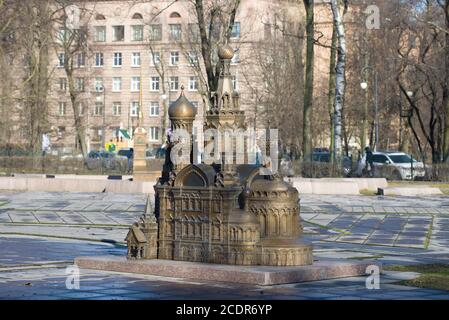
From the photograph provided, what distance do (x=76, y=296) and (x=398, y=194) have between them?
2859 centimetres

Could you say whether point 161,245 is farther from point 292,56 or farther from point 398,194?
point 292,56

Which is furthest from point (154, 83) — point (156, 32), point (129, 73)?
point (156, 32)

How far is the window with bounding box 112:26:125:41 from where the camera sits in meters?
98.1

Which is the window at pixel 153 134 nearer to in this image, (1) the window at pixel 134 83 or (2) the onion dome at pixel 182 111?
(1) the window at pixel 134 83

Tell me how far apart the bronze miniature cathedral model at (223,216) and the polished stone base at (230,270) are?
285mm

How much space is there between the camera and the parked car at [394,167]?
167 feet

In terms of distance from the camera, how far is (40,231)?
2620cm

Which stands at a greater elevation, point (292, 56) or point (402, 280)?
point (292, 56)

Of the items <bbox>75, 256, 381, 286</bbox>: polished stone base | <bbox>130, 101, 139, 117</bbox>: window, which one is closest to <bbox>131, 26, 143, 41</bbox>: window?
<bbox>130, 101, 139, 117</bbox>: window

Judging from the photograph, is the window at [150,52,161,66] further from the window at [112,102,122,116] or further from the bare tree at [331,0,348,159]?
the bare tree at [331,0,348,159]

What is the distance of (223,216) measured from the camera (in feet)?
54.1

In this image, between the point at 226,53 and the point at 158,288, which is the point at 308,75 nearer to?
the point at 226,53

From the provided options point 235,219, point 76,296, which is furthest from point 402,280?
point 76,296

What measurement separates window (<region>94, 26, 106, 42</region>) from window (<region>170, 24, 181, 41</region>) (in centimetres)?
765
